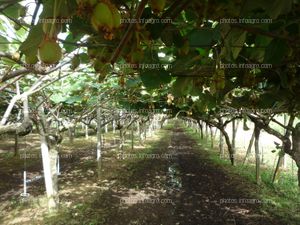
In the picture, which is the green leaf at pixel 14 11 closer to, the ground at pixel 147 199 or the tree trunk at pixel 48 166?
the ground at pixel 147 199

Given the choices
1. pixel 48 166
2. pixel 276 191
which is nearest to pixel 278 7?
pixel 48 166

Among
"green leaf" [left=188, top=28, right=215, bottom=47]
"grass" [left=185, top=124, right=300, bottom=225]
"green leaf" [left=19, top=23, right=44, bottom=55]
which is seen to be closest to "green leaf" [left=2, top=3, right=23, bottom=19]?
"green leaf" [left=19, top=23, right=44, bottom=55]

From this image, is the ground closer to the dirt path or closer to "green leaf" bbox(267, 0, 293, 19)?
the dirt path

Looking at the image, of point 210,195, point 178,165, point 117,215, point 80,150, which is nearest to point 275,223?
point 210,195

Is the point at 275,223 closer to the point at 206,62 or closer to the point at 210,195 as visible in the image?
the point at 210,195

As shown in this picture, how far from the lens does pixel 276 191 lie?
10.4 metres

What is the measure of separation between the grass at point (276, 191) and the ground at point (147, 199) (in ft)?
0.57

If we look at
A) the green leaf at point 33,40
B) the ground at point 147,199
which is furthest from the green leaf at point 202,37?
the ground at point 147,199

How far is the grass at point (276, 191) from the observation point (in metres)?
8.27

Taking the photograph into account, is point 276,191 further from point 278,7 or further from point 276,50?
point 278,7

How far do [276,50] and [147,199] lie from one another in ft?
29.8

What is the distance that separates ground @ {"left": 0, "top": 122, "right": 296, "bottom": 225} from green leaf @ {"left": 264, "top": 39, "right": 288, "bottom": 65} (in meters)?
7.03

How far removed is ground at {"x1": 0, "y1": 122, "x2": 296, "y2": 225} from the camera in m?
8.16

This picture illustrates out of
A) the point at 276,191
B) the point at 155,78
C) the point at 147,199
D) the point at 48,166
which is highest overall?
the point at 155,78
